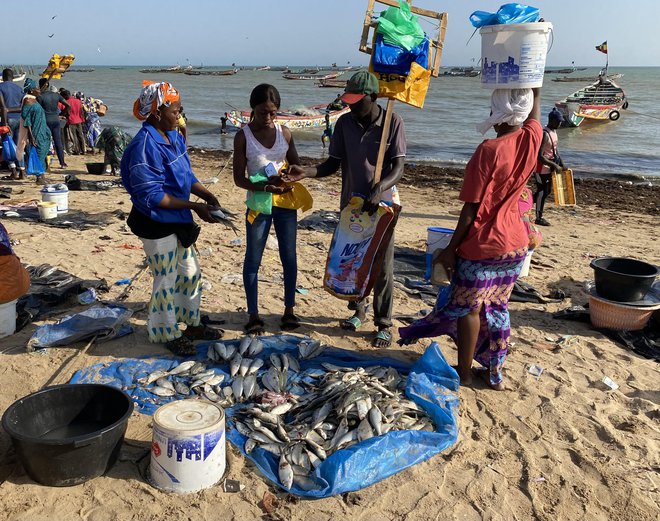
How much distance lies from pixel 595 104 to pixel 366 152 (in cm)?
3149

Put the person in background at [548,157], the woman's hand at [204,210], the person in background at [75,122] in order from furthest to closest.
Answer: the person in background at [75,122] → the person in background at [548,157] → the woman's hand at [204,210]

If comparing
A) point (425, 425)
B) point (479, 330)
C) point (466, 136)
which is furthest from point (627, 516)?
point (466, 136)

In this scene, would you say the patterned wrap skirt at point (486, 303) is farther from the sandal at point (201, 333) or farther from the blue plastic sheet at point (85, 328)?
the blue plastic sheet at point (85, 328)

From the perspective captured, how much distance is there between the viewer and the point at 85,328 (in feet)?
16.0

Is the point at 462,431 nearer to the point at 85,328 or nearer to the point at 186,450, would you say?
the point at 186,450

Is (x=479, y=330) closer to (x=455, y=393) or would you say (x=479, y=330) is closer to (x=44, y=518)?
(x=455, y=393)

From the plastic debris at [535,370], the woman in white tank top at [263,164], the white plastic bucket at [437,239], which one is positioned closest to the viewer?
the woman in white tank top at [263,164]

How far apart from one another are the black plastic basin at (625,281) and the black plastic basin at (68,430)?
4.64 meters

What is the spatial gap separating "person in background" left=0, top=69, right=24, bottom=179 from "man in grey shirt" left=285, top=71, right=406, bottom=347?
9887mm

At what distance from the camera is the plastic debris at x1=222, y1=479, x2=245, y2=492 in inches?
127

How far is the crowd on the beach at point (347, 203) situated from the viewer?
3.81 meters

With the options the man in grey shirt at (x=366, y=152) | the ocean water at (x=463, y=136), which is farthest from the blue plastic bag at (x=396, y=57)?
the ocean water at (x=463, y=136)

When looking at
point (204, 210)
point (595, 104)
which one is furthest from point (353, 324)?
point (595, 104)

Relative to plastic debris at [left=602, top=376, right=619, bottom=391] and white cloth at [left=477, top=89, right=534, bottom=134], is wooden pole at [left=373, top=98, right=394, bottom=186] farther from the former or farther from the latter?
plastic debris at [left=602, top=376, right=619, bottom=391]
